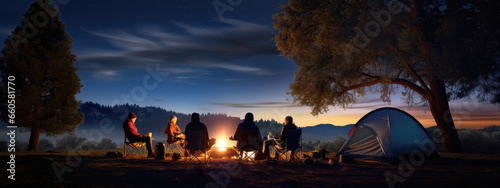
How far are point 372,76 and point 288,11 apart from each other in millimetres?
4688

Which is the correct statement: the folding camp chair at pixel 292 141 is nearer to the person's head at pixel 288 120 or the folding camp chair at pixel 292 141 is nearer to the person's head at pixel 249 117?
the person's head at pixel 288 120

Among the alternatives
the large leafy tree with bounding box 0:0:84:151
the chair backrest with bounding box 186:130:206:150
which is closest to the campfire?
the chair backrest with bounding box 186:130:206:150

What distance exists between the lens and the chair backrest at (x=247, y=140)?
891 centimetres

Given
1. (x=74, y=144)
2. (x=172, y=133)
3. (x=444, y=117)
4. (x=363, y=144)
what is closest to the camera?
(x=363, y=144)

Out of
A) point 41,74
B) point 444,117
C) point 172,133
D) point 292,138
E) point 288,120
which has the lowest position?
point 292,138

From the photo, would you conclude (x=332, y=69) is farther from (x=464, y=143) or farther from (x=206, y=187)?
(x=206, y=187)

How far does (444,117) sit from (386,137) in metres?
4.33

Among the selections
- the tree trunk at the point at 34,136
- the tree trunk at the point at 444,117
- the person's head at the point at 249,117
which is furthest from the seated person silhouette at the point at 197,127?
the tree trunk at the point at 34,136

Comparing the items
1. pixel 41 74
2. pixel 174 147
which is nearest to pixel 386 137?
pixel 174 147

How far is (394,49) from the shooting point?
12477 millimetres

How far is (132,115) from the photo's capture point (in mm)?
10188

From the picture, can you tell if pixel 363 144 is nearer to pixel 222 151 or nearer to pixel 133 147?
pixel 222 151

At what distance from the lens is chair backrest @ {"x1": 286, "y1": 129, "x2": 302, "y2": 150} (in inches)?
355

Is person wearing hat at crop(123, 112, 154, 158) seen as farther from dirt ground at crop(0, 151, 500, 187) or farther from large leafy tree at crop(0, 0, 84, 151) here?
large leafy tree at crop(0, 0, 84, 151)
